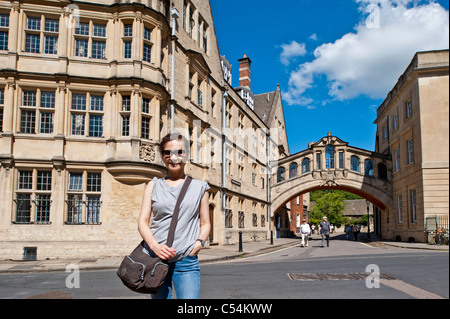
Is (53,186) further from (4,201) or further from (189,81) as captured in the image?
(189,81)

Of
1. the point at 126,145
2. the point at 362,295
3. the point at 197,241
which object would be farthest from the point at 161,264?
the point at 126,145

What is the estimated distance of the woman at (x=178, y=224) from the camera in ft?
10.4

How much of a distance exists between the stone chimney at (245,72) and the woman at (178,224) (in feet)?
135

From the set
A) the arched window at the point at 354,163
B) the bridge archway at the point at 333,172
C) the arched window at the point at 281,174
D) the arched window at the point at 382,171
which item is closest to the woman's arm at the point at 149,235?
the bridge archway at the point at 333,172

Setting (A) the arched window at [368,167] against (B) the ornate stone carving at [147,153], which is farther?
(A) the arched window at [368,167]

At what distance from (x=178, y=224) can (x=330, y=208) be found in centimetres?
7939

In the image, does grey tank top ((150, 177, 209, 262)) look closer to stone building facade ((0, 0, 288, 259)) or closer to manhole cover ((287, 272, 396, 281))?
manhole cover ((287, 272, 396, 281))

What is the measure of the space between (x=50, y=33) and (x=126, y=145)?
18.9 ft

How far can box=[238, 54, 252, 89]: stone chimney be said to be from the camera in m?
43.9

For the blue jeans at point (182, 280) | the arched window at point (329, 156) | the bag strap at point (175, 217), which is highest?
the arched window at point (329, 156)

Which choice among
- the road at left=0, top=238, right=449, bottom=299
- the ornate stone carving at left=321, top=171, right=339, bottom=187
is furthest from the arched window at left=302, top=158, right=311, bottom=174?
the road at left=0, top=238, right=449, bottom=299

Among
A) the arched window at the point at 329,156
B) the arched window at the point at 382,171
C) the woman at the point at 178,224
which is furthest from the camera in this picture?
the arched window at the point at 329,156

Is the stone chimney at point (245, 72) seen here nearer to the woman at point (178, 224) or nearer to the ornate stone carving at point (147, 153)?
the ornate stone carving at point (147, 153)

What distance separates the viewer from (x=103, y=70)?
59.9 feet
